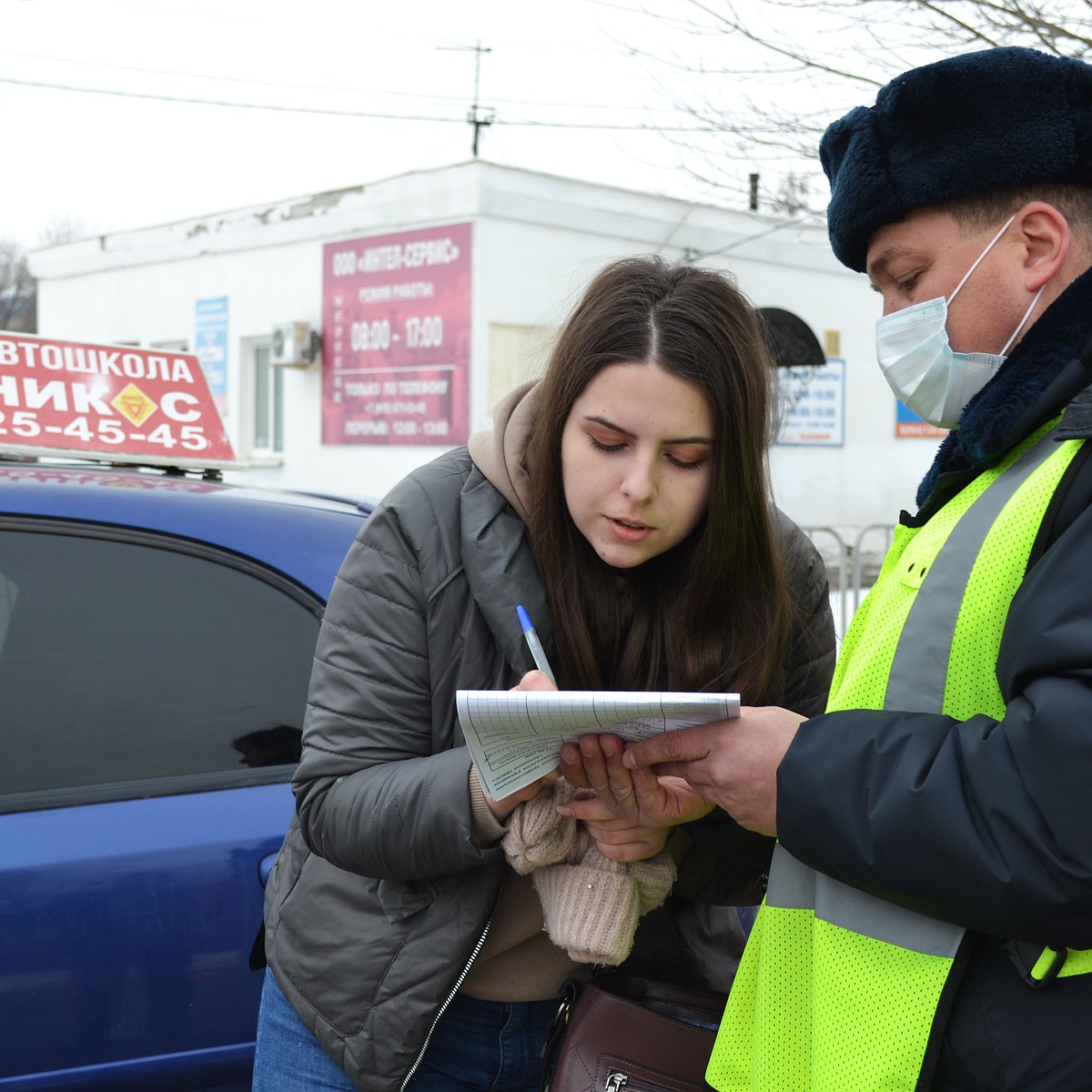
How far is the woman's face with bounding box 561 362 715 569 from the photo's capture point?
1.68 metres

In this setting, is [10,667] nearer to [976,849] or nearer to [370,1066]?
[370,1066]

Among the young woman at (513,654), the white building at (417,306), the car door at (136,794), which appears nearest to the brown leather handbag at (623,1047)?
the young woman at (513,654)

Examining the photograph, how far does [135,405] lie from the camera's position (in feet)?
9.84

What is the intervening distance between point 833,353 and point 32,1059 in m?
14.6

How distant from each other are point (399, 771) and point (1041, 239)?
98 centimetres

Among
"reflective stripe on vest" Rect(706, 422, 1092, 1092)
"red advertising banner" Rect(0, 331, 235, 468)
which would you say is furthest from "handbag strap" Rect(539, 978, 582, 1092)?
"red advertising banner" Rect(0, 331, 235, 468)

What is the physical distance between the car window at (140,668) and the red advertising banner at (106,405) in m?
0.58

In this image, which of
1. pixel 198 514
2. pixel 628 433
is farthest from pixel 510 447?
pixel 198 514

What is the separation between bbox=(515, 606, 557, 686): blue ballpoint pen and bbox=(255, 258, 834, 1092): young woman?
3 cm

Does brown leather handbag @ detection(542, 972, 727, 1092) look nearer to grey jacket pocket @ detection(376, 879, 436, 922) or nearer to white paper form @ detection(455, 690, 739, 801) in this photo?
grey jacket pocket @ detection(376, 879, 436, 922)

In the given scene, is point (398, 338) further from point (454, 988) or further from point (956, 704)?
point (956, 704)

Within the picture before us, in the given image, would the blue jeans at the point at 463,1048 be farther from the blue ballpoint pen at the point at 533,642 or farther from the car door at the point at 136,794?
the blue ballpoint pen at the point at 533,642

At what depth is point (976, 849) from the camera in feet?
3.52

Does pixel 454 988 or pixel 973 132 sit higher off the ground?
pixel 973 132
